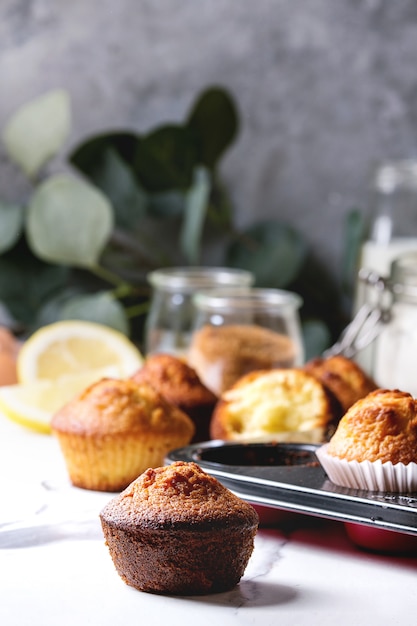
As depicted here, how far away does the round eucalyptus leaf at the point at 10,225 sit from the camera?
7.49ft

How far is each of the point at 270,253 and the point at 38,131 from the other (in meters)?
0.65

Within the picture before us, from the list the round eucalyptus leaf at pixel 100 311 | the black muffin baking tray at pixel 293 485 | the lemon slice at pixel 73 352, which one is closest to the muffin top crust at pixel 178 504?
the black muffin baking tray at pixel 293 485

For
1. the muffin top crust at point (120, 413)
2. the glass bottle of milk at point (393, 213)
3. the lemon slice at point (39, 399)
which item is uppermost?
the glass bottle of milk at point (393, 213)

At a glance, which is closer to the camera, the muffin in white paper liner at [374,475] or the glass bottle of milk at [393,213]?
the muffin in white paper liner at [374,475]

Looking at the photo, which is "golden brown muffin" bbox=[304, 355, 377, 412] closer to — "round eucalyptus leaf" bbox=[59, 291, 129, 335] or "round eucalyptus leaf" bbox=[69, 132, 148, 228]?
"round eucalyptus leaf" bbox=[59, 291, 129, 335]

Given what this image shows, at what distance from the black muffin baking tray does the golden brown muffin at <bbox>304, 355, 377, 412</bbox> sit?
24 centimetres

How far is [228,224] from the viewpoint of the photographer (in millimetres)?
2426

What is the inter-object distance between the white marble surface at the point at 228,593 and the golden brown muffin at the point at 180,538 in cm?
2

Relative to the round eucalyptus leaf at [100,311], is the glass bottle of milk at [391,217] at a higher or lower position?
higher

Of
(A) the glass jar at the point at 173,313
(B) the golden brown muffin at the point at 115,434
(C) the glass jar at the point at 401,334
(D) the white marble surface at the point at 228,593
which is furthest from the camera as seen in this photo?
(A) the glass jar at the point at 173,313

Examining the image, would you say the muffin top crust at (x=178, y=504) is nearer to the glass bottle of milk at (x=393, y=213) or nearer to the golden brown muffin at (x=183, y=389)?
the golden brown muffin at (x=183, y=389)

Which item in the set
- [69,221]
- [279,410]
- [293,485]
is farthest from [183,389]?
[69,221]

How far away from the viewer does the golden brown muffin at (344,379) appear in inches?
54.8

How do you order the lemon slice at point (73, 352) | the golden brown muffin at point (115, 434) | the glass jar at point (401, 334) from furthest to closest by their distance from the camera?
the lemon slice at point (73, 352) < the glass jar at point (401, 334) < the golden brown muffin at point (115, 434)
